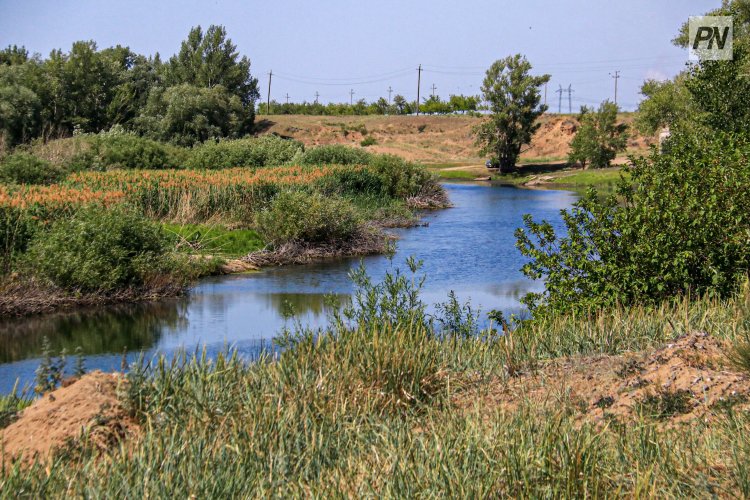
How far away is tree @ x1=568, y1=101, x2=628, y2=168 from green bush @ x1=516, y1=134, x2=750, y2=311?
200ft

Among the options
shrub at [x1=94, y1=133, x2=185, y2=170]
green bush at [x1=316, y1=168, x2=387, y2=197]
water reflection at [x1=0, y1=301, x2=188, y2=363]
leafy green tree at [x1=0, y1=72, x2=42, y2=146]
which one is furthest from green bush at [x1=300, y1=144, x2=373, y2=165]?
water reflection at [x1=0, y1=301, x2=188, y2=363]

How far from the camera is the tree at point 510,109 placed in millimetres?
76188

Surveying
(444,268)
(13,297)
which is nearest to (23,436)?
(13,297)

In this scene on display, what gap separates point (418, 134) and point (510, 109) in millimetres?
32461

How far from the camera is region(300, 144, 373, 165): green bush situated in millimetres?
43531

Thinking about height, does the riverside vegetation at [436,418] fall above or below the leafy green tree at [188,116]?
below

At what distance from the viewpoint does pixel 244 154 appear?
4441 cm

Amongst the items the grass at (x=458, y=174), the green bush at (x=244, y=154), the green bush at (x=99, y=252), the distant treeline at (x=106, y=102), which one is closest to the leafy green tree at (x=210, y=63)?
the distant treeline at (x=106, y=102)

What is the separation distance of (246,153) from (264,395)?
126 ft

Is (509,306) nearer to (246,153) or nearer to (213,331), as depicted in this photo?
(213,331)

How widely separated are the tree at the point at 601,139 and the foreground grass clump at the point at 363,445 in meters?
67.6

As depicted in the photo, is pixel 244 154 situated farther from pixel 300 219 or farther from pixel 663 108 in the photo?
pixel 663 108

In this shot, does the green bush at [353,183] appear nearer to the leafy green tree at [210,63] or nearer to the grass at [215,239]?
the grass at [215,239]

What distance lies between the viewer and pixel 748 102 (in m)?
23.9
